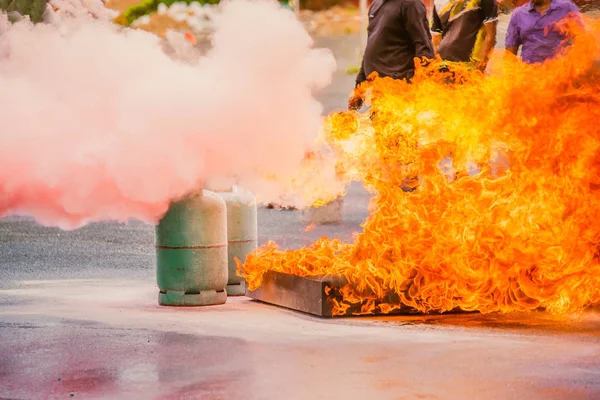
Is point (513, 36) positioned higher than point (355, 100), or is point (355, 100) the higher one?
point (513, 36)

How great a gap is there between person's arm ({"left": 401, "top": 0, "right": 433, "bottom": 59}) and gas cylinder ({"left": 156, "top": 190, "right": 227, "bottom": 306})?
2.37 m

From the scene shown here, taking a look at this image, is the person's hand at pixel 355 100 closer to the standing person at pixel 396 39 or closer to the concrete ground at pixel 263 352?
the standing person at pixel 396 39

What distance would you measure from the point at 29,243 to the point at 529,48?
6.91 meters

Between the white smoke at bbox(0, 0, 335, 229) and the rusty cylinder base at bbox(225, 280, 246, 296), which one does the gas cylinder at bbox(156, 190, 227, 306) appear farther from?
the rusty cylinder base at bbox(225, 280, 246, 296)

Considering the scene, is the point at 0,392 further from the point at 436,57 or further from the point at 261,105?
the point at 436,57

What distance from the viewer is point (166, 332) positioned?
7.51 m

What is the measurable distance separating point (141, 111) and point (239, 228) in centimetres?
175

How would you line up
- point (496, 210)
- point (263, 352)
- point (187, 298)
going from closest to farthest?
point (263, 352), point (496, 210), point (187, 298)

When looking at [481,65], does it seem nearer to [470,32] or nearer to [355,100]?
[470,32]

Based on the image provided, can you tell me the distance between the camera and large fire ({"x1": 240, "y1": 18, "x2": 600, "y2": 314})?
8094 mm

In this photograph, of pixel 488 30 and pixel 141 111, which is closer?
pixel 141 111

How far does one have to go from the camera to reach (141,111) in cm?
834

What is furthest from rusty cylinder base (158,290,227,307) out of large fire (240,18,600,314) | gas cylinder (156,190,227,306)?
large fire (240,18,600,314)

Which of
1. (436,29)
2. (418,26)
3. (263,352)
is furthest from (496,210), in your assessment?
(436,29)
